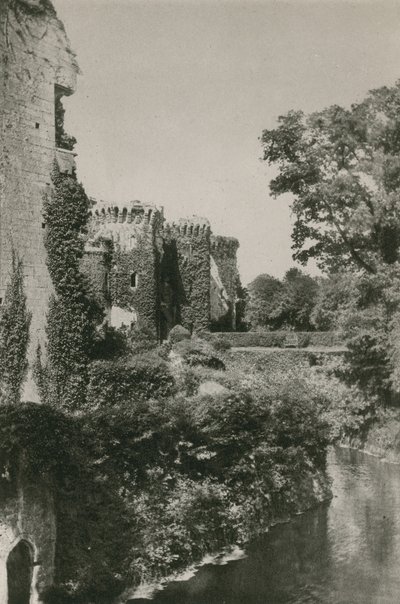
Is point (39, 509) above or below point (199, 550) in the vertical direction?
above

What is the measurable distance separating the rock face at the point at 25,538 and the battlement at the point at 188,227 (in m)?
28.3

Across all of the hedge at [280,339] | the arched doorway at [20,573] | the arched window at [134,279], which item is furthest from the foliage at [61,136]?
the arched doorway at [20,573]

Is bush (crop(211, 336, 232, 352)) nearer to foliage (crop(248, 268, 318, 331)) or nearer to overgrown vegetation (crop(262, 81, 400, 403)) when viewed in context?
overgrown vegetation (crop(262, 81, 400, 403))

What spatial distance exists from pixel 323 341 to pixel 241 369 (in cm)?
820

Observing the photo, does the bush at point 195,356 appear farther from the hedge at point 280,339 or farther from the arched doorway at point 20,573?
the arched doorway at point 20,573

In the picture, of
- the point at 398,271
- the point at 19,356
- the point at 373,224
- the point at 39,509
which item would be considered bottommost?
the point at 39,509

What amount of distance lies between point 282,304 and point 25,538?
38457mm

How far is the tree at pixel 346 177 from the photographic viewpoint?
21.6m

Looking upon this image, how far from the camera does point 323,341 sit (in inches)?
1406

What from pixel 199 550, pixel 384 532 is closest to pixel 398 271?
pixel 384 532

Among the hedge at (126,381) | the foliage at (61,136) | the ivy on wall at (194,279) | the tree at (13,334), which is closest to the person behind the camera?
the tree at (13,334)

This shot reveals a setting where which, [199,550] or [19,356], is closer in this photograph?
[199,550]

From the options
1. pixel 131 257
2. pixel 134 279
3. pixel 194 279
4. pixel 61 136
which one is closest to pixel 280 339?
pixel 194 279

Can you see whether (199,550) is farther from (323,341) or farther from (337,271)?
(323,341)
